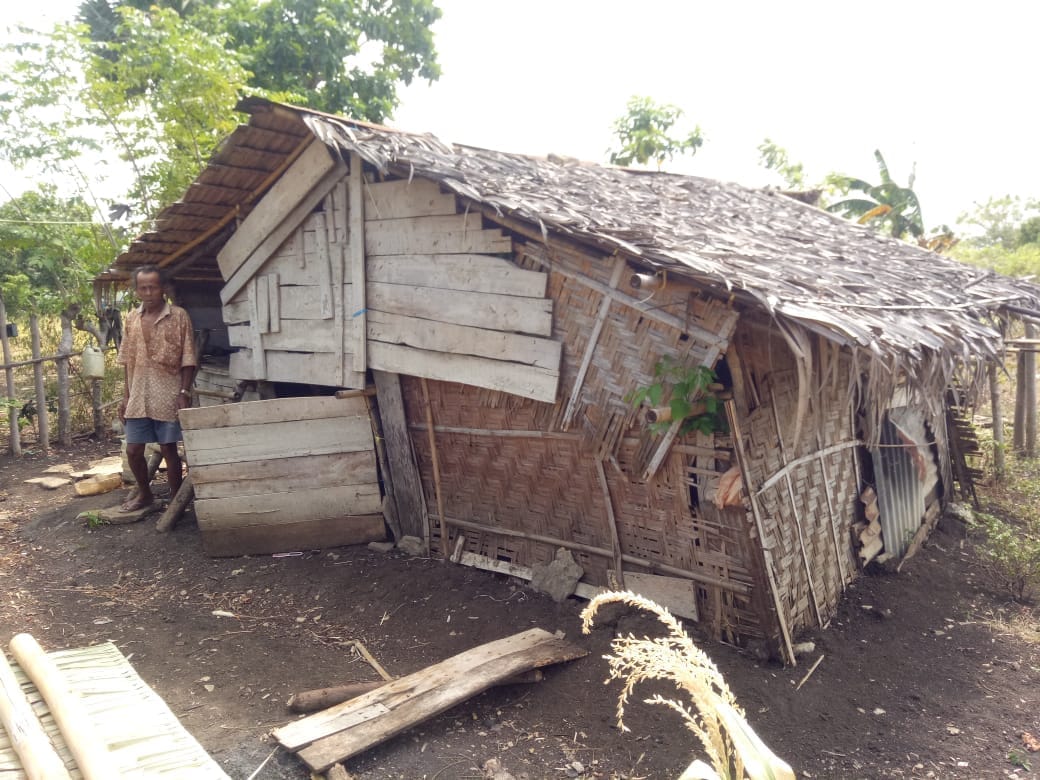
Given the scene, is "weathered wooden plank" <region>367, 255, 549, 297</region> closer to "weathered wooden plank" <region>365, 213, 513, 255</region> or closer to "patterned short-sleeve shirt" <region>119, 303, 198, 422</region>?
"weathered wooden plank" <region>365, 213, 513, 255</region>

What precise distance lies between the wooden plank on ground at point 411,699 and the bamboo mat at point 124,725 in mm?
441

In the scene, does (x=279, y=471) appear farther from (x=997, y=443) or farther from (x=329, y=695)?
(x=997, y=443)

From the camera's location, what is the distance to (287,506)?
19.1ft

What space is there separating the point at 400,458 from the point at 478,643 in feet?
5.66

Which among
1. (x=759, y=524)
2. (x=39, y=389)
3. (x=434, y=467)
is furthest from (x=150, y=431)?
(x=759, y=524)

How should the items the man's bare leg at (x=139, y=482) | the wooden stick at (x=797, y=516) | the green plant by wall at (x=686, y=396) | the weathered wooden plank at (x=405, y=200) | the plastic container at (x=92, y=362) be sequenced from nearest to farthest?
the green plant by wall at (x=686, y=396) < the wooden stick at (x=797, y=516) < the weathered wooden plank at (x=405, y=200) < the man's bare leg at (x=139, y=482) < the plastic container at (x=92, y=362)

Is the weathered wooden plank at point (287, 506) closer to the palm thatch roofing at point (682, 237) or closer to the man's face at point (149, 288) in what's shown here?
the man's face at point (149, 288)

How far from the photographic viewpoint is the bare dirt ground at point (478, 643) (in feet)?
11.6

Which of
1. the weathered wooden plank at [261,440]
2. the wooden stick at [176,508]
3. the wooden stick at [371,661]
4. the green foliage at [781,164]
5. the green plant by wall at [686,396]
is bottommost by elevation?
the wooden stick at [371,661]

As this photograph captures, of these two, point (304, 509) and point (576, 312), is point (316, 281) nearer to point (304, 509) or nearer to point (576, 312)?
point (304, 509)

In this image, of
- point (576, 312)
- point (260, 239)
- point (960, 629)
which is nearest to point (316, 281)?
point (260, 239)

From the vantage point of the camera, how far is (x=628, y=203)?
5.68m

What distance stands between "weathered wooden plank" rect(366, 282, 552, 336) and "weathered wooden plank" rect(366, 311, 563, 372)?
43 millimetres

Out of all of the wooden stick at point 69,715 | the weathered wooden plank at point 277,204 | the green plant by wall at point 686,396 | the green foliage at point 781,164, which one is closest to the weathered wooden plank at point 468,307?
the green plant by wall at point 686,396
